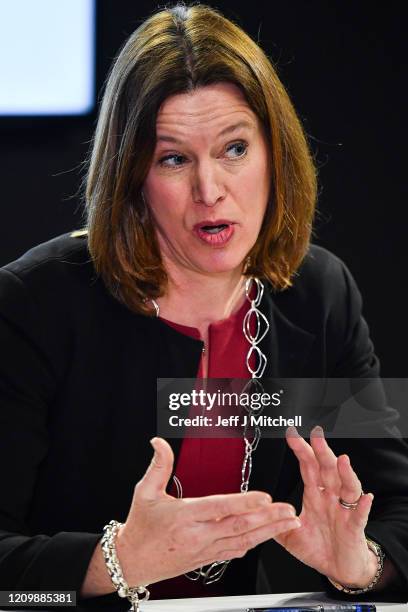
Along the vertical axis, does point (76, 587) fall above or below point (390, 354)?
below

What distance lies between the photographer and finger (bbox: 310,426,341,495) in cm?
161

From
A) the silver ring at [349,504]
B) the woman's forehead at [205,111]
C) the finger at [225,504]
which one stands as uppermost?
the woman's forehead at [205,111]

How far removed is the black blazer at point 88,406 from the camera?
69.8 inches

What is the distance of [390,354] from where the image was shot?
300cm

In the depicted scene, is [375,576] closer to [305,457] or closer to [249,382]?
[305,457]

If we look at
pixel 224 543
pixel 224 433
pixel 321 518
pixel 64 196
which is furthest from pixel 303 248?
pixel 64 196

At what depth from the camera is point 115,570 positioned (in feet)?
5.05

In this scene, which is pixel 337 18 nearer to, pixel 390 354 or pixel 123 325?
pixel 390 354

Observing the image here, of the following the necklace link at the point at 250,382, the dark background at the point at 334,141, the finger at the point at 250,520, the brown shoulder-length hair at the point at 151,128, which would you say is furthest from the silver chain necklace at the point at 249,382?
the dark background at the point at 334,141

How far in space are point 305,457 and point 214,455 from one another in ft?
1.11

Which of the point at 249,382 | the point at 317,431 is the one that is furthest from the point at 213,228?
the point at 317,431

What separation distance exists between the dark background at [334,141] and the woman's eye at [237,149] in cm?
100

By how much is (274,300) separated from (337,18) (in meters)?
1.11

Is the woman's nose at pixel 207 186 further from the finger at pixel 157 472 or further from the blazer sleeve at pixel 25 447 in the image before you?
the finger at pixel 157 472
